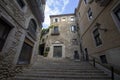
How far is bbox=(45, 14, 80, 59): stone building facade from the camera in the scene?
15.6 m

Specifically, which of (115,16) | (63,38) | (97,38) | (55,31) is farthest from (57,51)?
(115,16)

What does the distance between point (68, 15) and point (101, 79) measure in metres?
16.1

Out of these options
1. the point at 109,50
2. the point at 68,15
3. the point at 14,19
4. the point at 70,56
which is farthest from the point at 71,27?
the point at 14,19

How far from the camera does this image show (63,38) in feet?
55.0

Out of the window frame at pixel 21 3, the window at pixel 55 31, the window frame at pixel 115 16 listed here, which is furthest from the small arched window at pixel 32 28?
the window at pixel 55 31

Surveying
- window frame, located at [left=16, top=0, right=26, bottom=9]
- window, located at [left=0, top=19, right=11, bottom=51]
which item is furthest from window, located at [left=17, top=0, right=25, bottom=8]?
window, located at [left=0, top=19, right=11, bottom=51]

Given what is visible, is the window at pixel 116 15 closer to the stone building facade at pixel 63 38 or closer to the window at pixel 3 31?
the window at pixel 3 31

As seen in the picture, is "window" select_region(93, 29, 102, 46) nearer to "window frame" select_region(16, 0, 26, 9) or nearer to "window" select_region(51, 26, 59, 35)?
"window frame" select_region(16, 0, 26, 9)

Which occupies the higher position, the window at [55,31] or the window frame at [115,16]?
the window at [55,31]

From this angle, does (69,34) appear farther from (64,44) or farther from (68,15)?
(68,15)

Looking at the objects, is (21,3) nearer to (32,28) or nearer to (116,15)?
(32,28)

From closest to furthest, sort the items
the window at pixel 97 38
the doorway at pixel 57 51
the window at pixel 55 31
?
the window at pixel 97 38 → the doorway at pixel 57 51 → the window at pixel 55 31

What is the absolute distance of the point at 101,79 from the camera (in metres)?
4.71

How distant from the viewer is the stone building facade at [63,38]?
15609 mm
